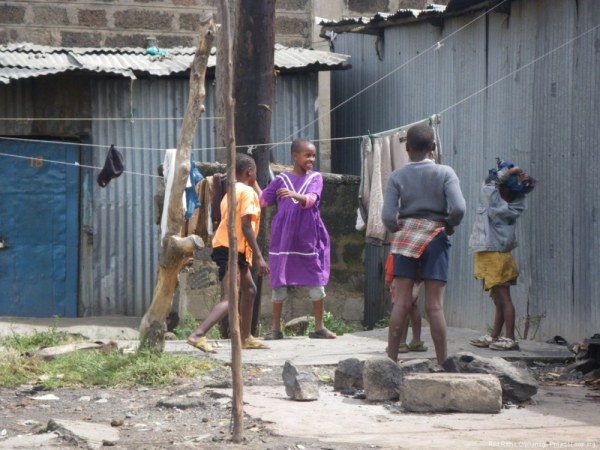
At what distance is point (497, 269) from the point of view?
31.1 ft

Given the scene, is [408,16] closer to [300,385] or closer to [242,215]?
[242,215]

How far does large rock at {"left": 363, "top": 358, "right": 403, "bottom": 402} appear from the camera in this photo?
718 cm

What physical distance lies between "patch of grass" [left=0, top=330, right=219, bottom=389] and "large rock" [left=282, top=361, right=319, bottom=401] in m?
1.02

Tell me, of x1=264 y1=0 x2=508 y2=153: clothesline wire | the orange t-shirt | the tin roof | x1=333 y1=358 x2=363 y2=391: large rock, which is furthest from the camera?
x1=264 y1=0 x2=508 y2=153: clothesline wire

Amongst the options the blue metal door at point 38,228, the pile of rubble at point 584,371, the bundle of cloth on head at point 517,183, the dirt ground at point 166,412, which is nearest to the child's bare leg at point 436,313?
the dirt ground at point 166,412

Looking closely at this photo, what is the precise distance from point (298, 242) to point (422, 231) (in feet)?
8.55

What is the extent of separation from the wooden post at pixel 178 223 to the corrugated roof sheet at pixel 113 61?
192 inches

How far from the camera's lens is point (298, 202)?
990cm

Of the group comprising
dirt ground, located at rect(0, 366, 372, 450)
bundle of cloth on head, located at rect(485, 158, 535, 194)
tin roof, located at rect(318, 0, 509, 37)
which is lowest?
dirt ground, located at rect(0, 366, 372, 450)

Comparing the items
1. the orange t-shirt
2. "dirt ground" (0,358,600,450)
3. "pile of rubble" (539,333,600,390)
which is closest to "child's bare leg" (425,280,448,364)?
"dirt ground" (0,358,600,450)

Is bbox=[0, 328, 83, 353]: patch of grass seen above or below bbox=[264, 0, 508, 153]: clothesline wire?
below

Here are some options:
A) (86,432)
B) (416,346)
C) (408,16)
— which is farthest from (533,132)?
(86,432)

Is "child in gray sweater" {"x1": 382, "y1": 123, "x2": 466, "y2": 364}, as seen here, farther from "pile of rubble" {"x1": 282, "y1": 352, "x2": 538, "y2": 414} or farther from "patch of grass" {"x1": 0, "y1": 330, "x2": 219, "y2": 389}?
"patch of grass" {"x1": 0, "y1": 330, "x2": 219, "y2": 389}

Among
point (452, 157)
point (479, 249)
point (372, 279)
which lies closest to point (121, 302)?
point (372, 279)
